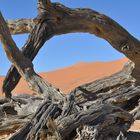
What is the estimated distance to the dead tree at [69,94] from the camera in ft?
17.8

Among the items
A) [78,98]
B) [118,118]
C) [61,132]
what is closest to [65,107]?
[61,132]

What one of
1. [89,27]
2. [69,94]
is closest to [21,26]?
[89,27]

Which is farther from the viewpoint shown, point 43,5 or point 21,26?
point 21,26

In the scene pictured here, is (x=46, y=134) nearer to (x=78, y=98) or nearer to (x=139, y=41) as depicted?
(x=78, y=98)

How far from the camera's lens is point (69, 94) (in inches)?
232

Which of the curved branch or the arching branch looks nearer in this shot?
the arching branch

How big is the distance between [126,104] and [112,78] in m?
0.70

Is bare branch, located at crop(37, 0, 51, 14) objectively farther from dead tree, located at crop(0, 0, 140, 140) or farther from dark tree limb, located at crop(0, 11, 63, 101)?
dark tree limb, located at crop(0, 11, 63, 101)

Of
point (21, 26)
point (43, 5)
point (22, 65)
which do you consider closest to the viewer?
point (22, 65)

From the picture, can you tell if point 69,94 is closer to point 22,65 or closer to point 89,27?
point 22,65

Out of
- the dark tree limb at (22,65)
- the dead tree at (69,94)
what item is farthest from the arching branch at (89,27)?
the dark tree limb at (22,65)

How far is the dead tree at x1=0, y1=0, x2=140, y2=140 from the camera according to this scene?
5.43 meters

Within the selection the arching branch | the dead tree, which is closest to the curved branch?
the dead tree

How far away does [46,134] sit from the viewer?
5.36 m
